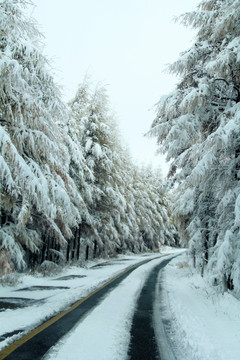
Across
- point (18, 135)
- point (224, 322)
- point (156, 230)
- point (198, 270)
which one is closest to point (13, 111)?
point (18, 135)

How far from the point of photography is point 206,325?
632cm

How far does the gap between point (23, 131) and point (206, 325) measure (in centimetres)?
754

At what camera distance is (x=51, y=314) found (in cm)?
705

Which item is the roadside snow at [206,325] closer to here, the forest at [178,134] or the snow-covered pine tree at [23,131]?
the forest at [178,134]

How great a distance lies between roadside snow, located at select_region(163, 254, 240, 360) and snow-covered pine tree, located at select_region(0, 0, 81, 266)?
5.19 m

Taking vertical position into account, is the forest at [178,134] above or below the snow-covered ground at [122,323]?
above

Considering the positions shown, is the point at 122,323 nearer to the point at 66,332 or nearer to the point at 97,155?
the point at 66,332

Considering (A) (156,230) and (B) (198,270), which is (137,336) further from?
(A) (156,230)

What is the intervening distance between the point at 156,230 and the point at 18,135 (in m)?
40.1

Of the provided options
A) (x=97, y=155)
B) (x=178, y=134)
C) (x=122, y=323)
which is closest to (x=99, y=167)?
(x=97, y=155)

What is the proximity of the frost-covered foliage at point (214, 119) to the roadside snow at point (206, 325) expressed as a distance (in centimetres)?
76

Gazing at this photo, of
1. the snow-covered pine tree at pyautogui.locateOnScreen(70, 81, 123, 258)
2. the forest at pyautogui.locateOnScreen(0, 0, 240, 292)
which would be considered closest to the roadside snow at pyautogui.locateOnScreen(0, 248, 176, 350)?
the forest at pyautogui.locateOnScreen(0, 0, 240, 292)

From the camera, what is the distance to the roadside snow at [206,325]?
15.3ft

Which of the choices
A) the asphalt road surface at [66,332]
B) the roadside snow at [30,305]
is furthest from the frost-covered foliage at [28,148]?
the asphalt road surface at [66,332]
